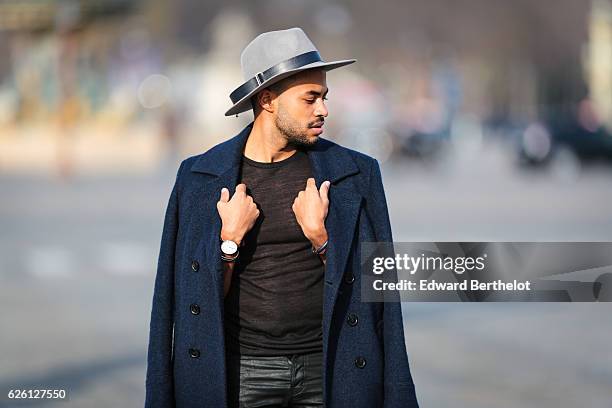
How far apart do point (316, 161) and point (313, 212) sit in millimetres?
180

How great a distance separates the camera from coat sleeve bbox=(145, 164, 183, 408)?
3436mm

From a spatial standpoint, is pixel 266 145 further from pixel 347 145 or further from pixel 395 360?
pixel 347 145

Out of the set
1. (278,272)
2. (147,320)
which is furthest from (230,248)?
(147,320)

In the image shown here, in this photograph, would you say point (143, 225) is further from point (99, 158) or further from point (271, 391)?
point (99, 158)

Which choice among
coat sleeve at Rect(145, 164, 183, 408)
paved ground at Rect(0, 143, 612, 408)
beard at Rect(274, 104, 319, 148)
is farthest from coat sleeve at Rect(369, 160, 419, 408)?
paved ground at Rect(0, 143, 612, 408)

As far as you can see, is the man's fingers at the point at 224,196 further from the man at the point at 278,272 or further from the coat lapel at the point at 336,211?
the coat lapel at the point at 336,211

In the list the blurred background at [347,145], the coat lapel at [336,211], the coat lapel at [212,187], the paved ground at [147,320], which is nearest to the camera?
the coat lapel at [336,211]

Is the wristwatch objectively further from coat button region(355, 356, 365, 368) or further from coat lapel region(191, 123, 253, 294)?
coat button region(355, 356, 365, 368)

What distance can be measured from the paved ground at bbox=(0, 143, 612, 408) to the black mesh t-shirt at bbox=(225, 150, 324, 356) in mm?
3096

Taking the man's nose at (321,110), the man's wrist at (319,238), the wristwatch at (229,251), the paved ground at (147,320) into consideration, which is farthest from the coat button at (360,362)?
the paved ground at (147,320)

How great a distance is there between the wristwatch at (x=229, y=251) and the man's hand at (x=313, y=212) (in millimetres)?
184

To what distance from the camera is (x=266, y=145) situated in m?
3.49

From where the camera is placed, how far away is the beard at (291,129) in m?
3.41

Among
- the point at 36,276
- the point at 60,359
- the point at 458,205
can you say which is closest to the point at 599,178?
the point at 458,205
